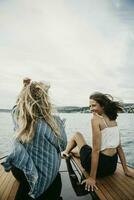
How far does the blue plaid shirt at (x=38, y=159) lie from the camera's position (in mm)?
2641

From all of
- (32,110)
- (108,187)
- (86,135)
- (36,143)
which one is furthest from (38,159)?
(86,135)

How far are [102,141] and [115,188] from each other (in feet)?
2.14

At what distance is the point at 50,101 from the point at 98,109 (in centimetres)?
114

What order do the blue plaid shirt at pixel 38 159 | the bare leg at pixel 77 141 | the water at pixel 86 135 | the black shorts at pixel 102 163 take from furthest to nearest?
the water at pixel 86 135 < the bare leg at pixel 77 141 < the black shorts at pixel 102 163 < the blue plaid shirt at pixel 38 159

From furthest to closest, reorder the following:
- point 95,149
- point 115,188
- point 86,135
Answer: point 86,135
point 95,149
point 115,188

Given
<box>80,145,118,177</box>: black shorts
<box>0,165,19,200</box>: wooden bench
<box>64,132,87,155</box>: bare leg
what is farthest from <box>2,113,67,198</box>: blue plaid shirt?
<box>64,132,87,155</box>: bare leg

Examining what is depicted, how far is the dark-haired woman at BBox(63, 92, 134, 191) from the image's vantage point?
3447mm

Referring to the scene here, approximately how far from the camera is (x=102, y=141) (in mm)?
3553

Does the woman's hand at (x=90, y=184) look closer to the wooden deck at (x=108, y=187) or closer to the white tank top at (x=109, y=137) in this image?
the wooden deck at (x=108, y=187)

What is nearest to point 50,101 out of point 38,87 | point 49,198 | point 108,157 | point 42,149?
point 38,87

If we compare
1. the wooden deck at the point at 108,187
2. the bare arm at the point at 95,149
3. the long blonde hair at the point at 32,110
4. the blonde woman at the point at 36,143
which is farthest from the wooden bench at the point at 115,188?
the long blonde hair at the point at 32,110

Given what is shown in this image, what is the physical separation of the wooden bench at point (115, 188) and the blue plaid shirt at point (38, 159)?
0.71m

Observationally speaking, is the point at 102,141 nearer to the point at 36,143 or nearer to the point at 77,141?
the point at 77,141

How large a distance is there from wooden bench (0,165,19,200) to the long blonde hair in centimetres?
85
